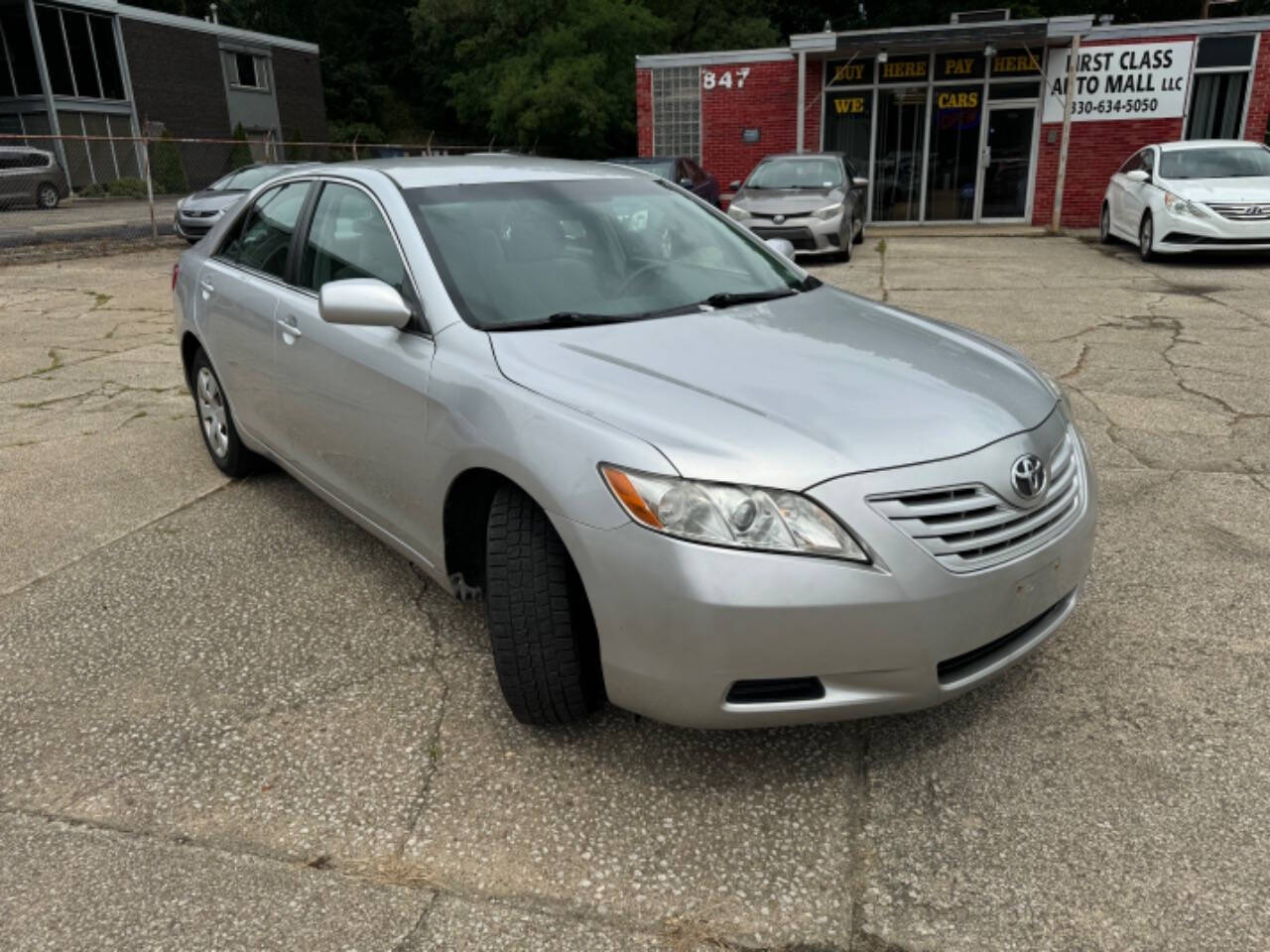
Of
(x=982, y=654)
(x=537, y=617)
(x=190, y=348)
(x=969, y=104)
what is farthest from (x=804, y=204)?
(x=537, y=617)

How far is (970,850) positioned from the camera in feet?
7.50

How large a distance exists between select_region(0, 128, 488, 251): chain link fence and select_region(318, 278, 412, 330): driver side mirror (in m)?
12.6

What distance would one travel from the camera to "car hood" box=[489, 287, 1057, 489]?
7.55ft

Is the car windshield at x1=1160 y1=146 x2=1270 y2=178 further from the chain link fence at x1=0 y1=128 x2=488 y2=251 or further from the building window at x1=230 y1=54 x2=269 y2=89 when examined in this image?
the building window at x1=230 y1=54 x2=269 y2=89

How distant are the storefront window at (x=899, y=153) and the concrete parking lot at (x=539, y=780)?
1615 cm

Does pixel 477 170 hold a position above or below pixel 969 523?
above

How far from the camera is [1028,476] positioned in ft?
8.09

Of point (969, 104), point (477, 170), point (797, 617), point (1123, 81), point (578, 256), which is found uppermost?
point (1123, 81)

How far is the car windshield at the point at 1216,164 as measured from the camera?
39.7ft

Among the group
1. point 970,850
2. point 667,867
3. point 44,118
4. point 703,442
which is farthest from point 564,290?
point 44,118

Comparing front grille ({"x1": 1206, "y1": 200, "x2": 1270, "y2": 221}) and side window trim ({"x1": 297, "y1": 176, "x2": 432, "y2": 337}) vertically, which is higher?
side window trim ({"x1": 297, "y1": 176, "x2": 432, "y2": 337})

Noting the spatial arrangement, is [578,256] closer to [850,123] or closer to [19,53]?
[850,123]

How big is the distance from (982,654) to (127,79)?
39426 mm

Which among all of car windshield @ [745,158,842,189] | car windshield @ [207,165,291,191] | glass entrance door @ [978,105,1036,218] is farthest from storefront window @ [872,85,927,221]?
car windshield @ [207,165,291,191]
